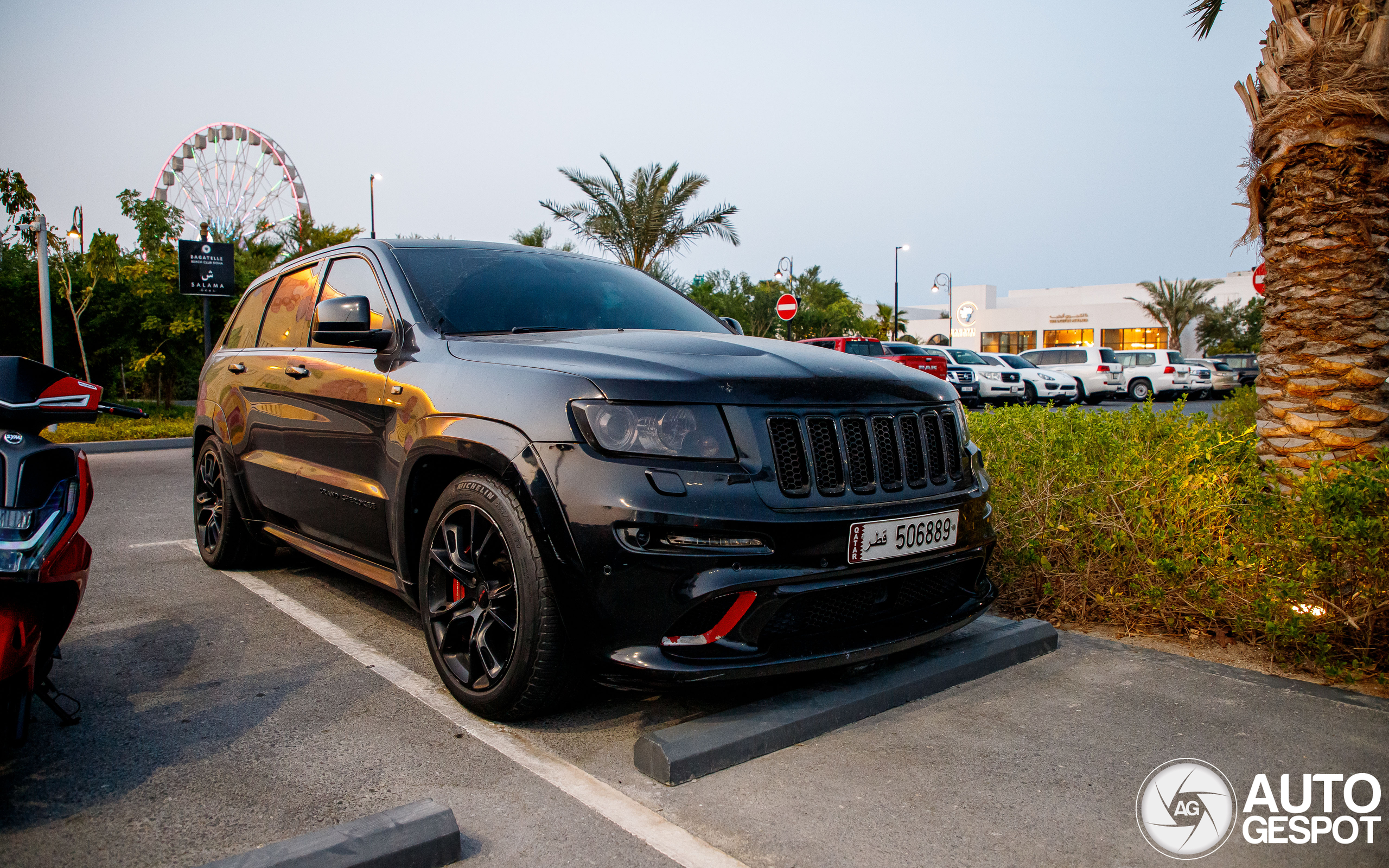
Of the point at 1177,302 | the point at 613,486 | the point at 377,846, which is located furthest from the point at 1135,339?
the point at 377,846

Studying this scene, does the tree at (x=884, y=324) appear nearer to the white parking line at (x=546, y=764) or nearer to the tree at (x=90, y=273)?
the tree at (x=90, y=273)

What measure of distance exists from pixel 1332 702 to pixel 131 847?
3882mm

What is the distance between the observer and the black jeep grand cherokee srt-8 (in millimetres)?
2785

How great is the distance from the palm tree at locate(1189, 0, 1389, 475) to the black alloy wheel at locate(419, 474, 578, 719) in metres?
4.03

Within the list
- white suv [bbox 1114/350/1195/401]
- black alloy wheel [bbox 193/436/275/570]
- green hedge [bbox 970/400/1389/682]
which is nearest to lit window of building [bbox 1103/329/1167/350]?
white suv [bbox 1114/350/1195/401]

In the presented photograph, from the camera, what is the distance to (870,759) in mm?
2961

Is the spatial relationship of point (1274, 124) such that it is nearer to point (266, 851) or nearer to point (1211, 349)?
point (266, 851)

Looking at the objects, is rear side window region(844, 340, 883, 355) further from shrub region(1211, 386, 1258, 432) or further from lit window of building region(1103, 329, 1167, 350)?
lit window of building region(1103, 329, 1167, 350)

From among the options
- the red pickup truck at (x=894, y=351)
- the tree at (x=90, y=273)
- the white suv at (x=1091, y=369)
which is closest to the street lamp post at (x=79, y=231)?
the tree at (x=90, y=273)

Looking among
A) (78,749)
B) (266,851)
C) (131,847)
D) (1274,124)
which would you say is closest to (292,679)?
(78,749)

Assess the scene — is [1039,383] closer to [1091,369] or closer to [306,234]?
[1091,369]

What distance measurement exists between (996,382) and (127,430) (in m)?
21.6

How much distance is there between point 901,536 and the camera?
3117 mm

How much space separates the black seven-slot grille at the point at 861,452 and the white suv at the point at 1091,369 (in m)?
28.1
